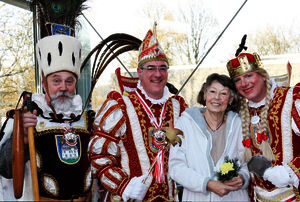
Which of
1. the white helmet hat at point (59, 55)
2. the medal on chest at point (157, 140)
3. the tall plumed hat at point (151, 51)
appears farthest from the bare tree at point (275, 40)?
the white helmet hat at point (59, 55)

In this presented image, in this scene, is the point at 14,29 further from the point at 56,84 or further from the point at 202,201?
the point at 202,201

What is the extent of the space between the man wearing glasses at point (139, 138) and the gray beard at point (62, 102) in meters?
0.25

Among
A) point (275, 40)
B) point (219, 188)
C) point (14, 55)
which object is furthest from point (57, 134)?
point (275, 40)

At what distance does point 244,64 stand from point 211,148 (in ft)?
2.41

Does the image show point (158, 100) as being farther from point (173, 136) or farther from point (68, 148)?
point (68, 148)

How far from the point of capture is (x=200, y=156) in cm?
234

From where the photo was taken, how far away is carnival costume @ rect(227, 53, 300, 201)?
95.0 inches

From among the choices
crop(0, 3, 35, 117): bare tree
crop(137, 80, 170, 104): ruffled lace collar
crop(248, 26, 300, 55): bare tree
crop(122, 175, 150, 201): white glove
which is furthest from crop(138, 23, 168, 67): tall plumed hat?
crop(248, 26, 300, 55): bare tree

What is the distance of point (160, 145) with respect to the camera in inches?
107

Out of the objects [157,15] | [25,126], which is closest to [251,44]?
[157,15]

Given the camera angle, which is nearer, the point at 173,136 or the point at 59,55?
the point at 173,136

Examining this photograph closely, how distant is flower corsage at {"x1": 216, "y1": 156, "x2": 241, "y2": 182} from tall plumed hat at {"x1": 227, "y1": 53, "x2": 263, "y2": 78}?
2.51 ft

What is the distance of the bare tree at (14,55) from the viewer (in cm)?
436

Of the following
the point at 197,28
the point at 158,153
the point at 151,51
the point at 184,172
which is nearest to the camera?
the point at 184,172
